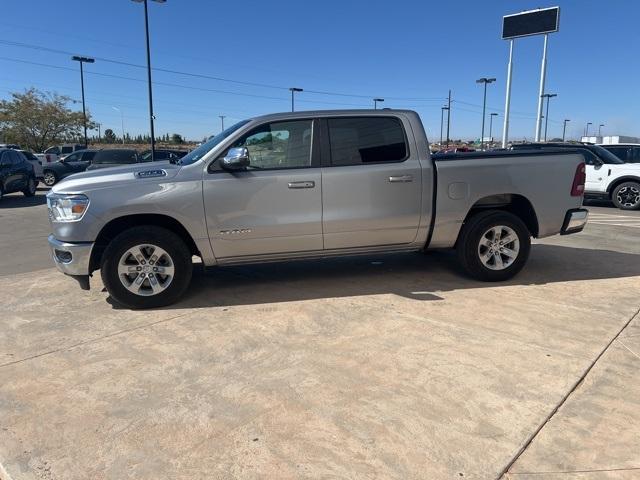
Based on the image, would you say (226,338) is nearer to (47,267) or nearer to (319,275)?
(319,275)

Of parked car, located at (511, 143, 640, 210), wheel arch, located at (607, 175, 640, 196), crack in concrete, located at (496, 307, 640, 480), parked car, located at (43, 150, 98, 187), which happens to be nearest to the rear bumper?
crack in concrete, located at (496, 307, 640, 480)

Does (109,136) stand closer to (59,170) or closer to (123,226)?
(59,170)

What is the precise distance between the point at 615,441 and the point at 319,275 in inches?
149

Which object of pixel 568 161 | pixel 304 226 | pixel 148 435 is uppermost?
pixel 568 161

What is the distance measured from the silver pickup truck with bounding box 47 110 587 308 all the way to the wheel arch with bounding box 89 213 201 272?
13 mm

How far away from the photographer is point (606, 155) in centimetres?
1364

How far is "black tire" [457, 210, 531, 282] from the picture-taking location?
5559 mm

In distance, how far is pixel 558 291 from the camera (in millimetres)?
5352

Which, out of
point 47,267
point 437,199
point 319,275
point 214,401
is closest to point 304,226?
point 319,275

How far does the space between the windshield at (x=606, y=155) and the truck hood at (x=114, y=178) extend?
12.7 metres

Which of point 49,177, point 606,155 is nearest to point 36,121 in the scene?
point 49,177

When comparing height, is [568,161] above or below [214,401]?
above

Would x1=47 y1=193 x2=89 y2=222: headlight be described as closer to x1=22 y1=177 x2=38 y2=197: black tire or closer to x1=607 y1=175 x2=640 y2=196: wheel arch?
x1=607 y1=175 x2=640 y2=196: wheel arch

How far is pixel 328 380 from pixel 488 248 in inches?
120
